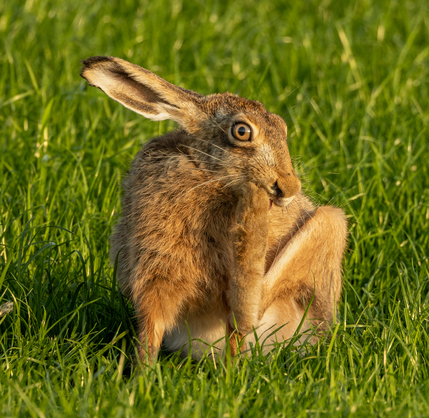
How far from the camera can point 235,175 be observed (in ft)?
10.8

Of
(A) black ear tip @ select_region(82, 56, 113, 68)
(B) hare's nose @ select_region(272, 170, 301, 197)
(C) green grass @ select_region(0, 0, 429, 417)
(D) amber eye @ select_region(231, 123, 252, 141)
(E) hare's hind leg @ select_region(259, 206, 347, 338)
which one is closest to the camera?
(C) green grass @ select_region(0, 0, 429, 417)

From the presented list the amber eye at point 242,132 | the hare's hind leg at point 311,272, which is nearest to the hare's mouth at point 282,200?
the amber eye at point 242,132

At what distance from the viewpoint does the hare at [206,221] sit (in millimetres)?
3277

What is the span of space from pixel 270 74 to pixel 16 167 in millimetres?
2663

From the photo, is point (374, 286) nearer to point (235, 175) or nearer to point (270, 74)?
point (235, 175)

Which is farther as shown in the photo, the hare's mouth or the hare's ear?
the hare's ear

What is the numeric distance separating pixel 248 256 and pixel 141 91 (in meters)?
1.03

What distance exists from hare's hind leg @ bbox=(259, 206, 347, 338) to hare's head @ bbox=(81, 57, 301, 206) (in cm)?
50

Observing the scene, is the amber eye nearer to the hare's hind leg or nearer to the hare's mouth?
the hare's mouth

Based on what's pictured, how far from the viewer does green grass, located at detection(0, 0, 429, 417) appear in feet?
9.93

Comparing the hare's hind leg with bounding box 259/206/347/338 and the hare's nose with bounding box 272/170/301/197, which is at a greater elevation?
the hare's nose with bounding box 272/170/301/197

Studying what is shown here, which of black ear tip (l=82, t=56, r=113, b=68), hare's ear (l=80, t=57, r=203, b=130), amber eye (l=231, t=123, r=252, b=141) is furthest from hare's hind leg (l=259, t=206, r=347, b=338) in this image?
black ear tip (l=82, t=56, r=113, b=68)

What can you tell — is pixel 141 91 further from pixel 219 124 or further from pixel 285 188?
pixel 285 188

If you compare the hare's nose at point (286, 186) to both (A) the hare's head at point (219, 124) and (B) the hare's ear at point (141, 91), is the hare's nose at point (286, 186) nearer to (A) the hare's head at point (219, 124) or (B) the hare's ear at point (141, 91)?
(A) the hare's head at point (219, 124)
